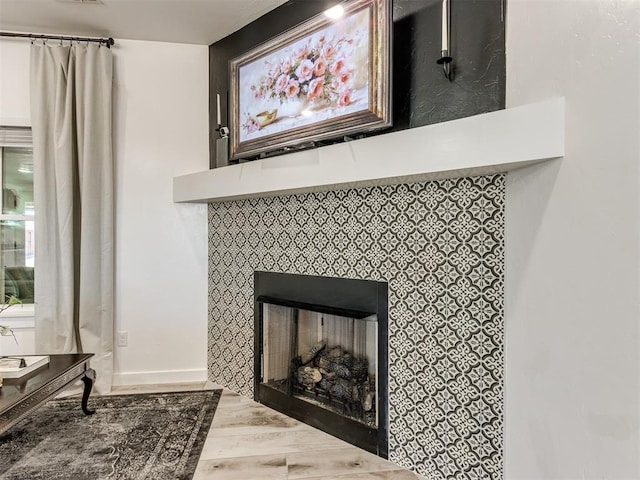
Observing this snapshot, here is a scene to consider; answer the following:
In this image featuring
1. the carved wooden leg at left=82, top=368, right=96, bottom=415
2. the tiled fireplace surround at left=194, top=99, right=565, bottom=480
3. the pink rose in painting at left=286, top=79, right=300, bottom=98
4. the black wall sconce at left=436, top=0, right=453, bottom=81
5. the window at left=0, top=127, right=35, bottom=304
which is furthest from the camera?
the window at left=0, top=127, right=35, bottom=304

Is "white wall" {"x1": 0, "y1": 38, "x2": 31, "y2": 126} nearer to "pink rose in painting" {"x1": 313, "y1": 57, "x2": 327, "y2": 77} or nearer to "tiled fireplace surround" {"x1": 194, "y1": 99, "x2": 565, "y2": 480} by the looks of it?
"tiled fireplace surround" {"x1": 194, "y1": 99, "x2": 565, "y2": 480}

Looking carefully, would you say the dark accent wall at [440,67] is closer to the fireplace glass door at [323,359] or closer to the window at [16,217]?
the fireplace glass door at [323,359]

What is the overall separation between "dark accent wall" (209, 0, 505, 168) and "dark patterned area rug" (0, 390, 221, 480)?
1896mm

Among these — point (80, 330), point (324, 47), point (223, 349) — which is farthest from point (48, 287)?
point (324, 47)

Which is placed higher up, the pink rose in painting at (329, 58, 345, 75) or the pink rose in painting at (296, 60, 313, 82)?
the pink rose in painting at (296, 60, 313, 82)

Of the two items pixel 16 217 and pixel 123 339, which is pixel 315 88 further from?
pixel 16 217

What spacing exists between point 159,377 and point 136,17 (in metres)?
2.50

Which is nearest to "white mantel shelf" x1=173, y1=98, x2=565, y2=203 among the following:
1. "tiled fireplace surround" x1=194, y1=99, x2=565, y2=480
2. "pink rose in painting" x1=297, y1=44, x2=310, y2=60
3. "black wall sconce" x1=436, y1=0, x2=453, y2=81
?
"tiled fireplace surround" x1=194, y1=99, x2=565, y2=480

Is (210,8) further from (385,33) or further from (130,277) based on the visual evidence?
(130,277)

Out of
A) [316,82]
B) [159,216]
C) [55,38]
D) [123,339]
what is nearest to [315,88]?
[316,82]

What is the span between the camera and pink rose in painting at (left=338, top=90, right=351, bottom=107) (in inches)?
74.1

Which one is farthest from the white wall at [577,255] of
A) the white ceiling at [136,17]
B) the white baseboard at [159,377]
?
the white baseboard at [159,377]

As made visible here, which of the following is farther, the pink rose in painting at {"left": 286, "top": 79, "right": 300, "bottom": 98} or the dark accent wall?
the pink rose in painting at {"left": 286, "top": 79, "right": 300, "bottom": 98}

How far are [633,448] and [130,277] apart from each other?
9.68 ft
